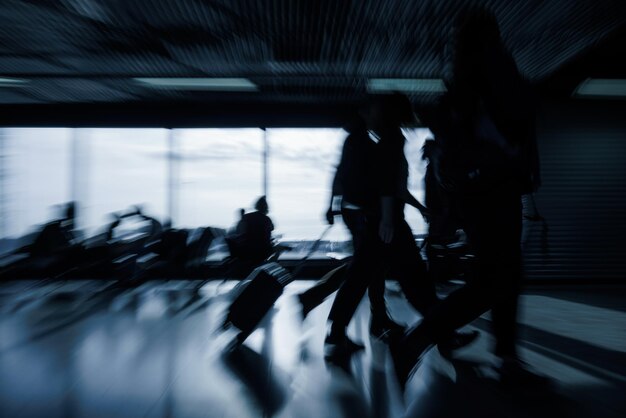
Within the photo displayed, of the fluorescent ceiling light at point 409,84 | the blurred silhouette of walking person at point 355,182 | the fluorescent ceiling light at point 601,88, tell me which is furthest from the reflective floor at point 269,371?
the fluorescent ceiling light at point 601,88

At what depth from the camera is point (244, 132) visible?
6.76 m

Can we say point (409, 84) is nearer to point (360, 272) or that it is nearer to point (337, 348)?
point (360, 272)

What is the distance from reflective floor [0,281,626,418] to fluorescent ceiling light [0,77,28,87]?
3.73m

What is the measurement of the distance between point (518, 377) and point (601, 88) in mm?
5587

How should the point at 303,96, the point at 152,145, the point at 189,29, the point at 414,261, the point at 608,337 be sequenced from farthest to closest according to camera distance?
the point at 152,145
the point at 303,96
the point at 189,29
the point at 608,337
the point at 414,261

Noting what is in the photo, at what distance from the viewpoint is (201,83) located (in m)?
5.72

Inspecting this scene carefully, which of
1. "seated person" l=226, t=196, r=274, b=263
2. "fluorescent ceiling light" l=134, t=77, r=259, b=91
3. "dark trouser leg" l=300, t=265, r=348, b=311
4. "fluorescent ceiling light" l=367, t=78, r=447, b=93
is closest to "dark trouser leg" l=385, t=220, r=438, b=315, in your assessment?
"dark trouser leg" l=300, t=265, r=348, b=311

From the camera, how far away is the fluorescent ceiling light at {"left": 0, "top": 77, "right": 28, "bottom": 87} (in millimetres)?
5650

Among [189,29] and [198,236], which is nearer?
[189,29]

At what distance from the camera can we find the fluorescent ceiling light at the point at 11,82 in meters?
5.65

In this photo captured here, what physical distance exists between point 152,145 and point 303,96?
277 cm

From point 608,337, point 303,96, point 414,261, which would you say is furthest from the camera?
point 303,96

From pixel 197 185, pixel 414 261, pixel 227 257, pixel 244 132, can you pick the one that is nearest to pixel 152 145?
pixel 197 185

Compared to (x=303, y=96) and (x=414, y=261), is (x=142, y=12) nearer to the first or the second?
(x=303, y=96)
